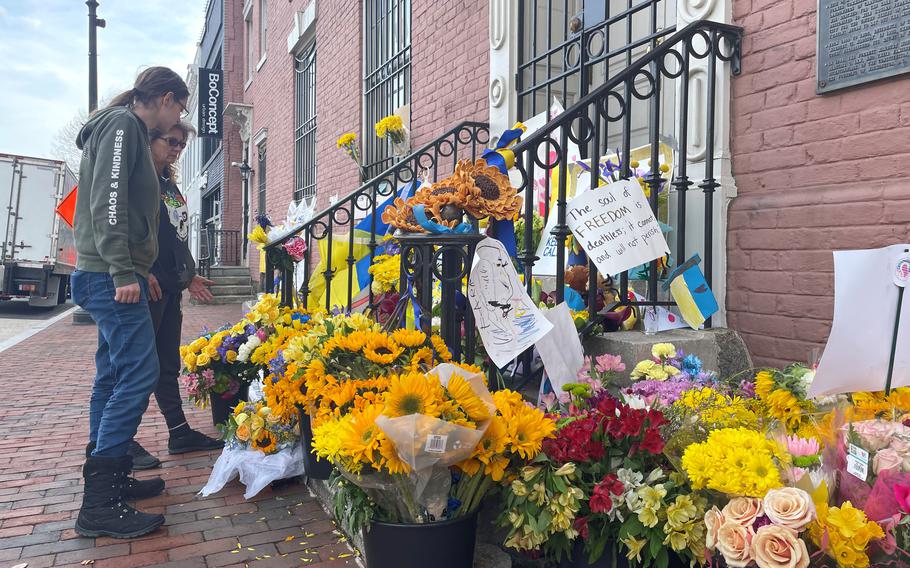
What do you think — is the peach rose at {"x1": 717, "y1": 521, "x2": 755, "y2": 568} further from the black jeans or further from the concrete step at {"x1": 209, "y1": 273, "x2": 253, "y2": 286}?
the concrete step at {"x1": 209, "y1": 273, "x2": 253, "y2": 286}

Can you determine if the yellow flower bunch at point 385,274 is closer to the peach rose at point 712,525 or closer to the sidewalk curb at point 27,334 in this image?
the peach rose at point 712,525

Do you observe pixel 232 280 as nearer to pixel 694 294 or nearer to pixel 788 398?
pixel 694 294

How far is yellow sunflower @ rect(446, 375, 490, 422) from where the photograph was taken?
73.7 inches

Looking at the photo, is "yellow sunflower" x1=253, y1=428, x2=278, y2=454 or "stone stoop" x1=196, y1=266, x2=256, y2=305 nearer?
"yellow sunflower" x1=253, y1=428, x2=278, y2=454

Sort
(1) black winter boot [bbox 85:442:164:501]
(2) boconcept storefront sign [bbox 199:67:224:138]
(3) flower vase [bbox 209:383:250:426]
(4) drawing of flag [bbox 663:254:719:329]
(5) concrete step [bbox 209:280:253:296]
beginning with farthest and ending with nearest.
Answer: (2) boconcept storefront sign [bbox 199:67:224:138]
(5) concrete step [bbox 209:280:253:296]
(3) flower vase [bbox 209:383:250:426]
(1) black winter boot [bbox 85:442:164:501]
(4) drawing of flag [bbox 663:254:719:329]

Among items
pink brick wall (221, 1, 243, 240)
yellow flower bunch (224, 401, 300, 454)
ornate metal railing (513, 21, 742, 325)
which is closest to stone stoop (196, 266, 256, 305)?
pink brick wall (221, 1, 243, 240)

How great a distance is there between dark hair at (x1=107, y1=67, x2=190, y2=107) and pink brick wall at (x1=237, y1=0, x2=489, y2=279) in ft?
8.93

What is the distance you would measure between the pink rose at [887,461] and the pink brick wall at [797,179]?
1345 millimetres

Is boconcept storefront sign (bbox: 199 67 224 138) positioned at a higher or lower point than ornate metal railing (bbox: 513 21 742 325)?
higher

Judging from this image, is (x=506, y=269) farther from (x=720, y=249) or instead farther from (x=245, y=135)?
(x=245, y=135)

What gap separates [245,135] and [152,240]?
49.6 feet

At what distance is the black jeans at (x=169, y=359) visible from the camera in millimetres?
3883

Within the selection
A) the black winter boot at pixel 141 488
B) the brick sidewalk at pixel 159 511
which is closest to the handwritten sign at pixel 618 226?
the brick sidewalk at pixel 159 511

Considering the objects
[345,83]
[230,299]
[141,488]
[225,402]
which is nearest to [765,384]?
[141,488]
